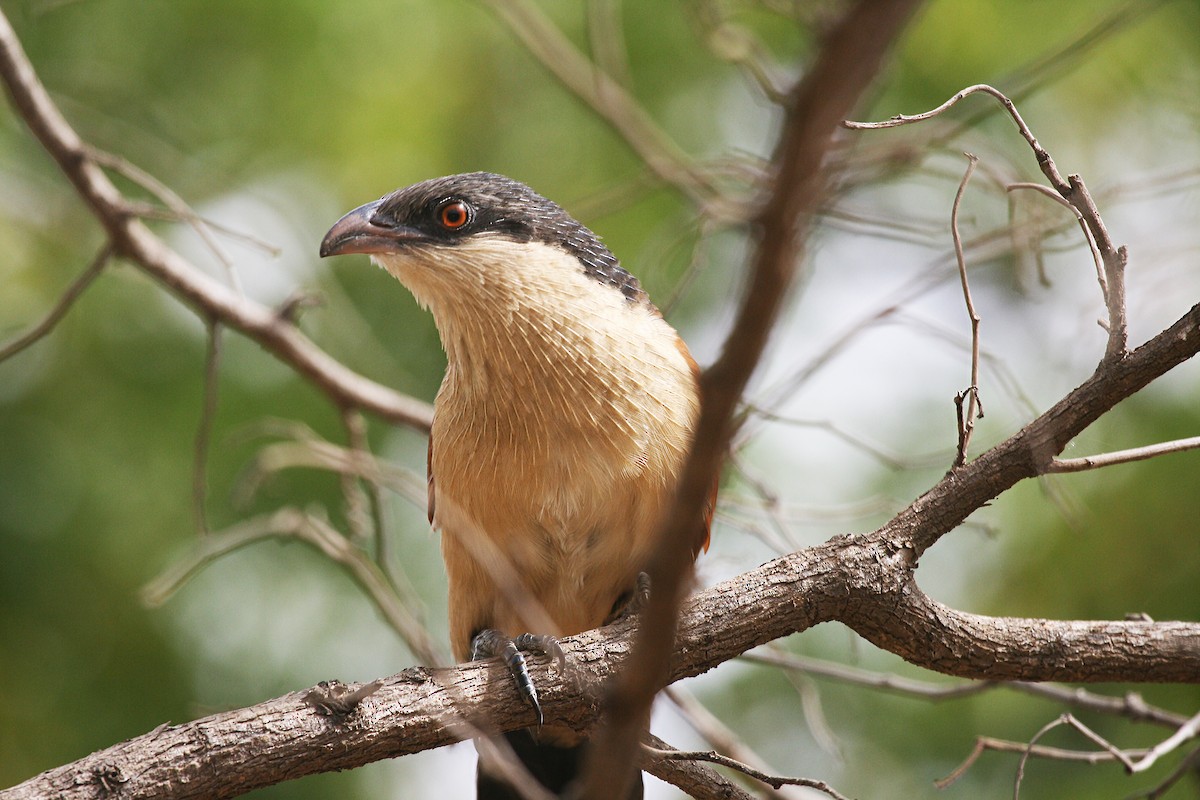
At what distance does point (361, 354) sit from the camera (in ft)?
17.1

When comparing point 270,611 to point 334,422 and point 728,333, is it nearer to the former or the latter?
point 334,422

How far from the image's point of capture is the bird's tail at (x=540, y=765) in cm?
324

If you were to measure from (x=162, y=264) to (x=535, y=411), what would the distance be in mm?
1631

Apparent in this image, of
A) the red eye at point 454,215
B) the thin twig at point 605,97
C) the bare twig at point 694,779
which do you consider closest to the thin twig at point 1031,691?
the bare twig at point 694,779

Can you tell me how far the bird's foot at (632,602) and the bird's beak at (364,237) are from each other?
3.95 ft

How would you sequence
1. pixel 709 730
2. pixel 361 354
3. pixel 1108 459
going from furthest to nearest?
1. pixel 361 354
2. pixel 709 730
3. pixel 1108 459

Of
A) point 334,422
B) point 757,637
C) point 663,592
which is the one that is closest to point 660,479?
point 757,637

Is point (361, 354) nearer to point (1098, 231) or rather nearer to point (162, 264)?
point (162, 264)

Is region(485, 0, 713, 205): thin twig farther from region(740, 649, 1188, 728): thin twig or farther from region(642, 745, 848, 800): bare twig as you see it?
region(642, 745, 848, 800): bare twig

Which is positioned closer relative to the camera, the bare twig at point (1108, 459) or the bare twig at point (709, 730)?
the bare twig at point (1108, 459)

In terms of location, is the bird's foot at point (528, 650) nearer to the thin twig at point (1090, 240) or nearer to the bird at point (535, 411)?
the bird at point (535, 411)

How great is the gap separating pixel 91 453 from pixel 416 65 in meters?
2.52

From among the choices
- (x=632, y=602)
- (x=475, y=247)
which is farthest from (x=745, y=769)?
(x=475, y=247)

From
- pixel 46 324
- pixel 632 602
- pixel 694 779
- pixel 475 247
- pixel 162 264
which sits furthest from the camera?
pixel 162 264
